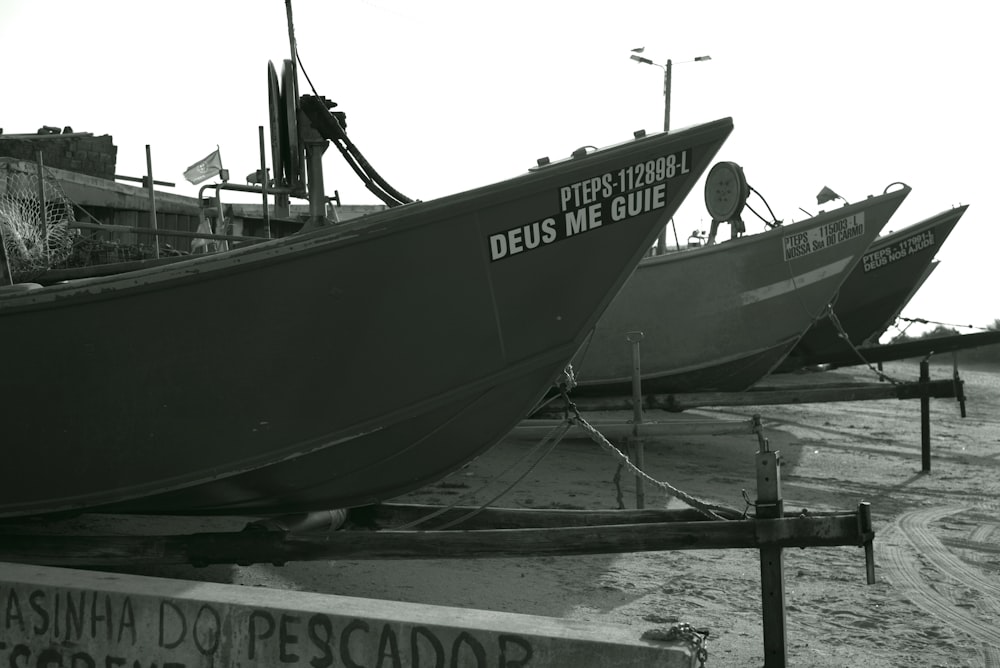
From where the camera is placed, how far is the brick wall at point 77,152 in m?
19.6

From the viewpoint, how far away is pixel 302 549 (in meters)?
4.31

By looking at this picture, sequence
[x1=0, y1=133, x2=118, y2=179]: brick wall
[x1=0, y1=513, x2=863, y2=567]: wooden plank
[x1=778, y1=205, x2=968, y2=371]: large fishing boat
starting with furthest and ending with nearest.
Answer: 1. [x1=0, y1=133, x2=118, y2=179]: brick wall
2. [x1=778, y1=205, x2=968, y2=371]: large fishing boat
3. [x1=0, y1=513, x2=863, y2=567]: wooden plank

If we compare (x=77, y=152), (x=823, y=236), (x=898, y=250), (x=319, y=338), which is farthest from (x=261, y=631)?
(x=77, y=152)

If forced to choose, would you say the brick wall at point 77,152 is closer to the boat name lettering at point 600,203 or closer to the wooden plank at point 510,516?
the wooden plank at point 510,516

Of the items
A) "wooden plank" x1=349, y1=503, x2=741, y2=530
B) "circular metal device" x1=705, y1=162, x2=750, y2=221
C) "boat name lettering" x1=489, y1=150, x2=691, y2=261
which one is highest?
"circular metal device" x1=705, y1=162, x2=750, y2=221

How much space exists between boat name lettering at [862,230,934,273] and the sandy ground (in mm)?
5157

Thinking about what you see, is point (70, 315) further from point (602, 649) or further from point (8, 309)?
point (602, 649)

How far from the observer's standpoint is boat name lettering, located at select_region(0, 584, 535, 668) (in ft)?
10.3

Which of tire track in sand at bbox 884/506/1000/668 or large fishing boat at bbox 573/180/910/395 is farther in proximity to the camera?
large fishing boat at bbox 573/180/910/395

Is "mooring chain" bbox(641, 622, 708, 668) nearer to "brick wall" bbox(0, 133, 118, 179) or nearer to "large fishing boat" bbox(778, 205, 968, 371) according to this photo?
"large fishing boat" bbox(778, 205, 968, 371)

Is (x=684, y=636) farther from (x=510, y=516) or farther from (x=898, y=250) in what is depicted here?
(x=898, y=250)

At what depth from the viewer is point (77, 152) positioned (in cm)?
2097

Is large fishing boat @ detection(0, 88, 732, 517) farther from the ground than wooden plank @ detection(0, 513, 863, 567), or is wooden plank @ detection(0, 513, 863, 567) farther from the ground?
large fishing boat @ detection(0, 88, 732, 517)

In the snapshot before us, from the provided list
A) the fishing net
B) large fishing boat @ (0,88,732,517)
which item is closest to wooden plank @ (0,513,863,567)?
large fishing boat @ (0,88,732,517)
